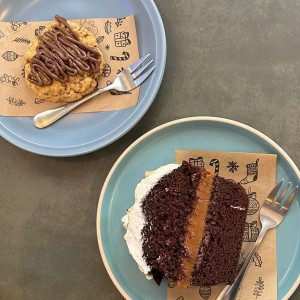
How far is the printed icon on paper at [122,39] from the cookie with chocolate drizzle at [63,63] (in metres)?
0.08

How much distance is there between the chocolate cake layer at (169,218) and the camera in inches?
61.5

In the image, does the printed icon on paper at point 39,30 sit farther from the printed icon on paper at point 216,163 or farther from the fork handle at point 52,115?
the printed icon on paper at point 216,163

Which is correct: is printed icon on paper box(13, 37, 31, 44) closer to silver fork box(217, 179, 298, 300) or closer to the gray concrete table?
the gray concrete table

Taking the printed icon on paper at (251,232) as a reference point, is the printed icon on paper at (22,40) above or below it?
above

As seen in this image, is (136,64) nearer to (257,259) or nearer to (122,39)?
(122,39)

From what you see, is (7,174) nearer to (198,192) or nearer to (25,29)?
(25,29)

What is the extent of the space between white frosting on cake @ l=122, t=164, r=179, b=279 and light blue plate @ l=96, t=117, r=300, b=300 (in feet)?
0.30

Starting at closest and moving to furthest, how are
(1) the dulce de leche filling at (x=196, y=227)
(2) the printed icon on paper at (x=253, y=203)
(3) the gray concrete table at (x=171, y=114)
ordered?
1. (1) the dulce de leche filling at (x=196, y=227)
2. (2) the printed icon on paper at (x=253, y=203)
3. (3) the gray concrete table at (x=171, y=114)

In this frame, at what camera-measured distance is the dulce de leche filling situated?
1551 mm

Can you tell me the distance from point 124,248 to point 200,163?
16.1 inches

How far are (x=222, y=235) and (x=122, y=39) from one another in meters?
0.81

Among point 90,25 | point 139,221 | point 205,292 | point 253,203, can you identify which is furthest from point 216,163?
point 90,25

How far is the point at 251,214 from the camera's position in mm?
1657

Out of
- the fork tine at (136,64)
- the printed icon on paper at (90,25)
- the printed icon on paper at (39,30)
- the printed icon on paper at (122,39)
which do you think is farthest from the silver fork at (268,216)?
the printed icon on paper at (39,30)
